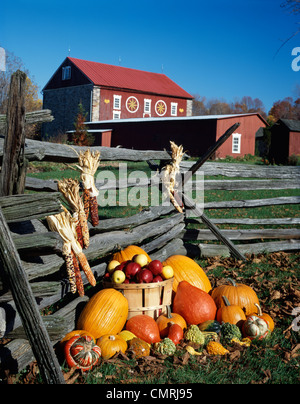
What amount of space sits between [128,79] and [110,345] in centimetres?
4126

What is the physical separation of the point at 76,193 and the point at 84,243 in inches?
20.5

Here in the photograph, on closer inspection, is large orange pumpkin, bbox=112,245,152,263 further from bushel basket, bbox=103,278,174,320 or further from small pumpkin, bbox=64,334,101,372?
small pumpkin, bbox=64,334,101,372

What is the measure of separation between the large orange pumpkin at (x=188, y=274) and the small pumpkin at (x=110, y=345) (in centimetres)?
135

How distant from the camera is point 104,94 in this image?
3875 centimetres

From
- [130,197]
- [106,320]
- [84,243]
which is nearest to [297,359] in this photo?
[106,320]

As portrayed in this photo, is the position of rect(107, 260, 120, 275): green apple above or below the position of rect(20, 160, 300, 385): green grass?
above

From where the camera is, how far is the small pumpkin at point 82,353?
10.7 feet

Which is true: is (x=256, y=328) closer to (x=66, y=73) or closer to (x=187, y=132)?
(x=187, y=132)

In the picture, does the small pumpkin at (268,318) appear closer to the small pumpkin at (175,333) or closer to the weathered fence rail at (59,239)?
the small pumpkin at (175,333)

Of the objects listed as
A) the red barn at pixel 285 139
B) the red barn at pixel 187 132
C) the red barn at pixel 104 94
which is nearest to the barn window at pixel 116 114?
the red barn at pixel 104 94

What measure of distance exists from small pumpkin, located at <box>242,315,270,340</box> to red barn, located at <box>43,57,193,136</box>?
117 feet

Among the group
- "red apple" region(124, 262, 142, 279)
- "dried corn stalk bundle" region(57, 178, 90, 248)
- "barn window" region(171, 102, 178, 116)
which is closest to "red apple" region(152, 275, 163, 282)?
"red apple" region(124, 262, 142, 279)

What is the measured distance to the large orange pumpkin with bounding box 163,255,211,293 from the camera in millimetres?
4883

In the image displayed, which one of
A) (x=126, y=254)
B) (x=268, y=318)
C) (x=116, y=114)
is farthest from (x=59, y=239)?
(x=116, y=114)
